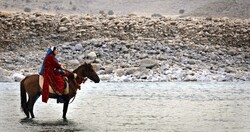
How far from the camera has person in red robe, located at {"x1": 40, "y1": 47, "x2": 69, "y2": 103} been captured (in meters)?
14.7

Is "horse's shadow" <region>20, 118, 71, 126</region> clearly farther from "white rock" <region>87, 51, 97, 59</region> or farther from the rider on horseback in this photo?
"white rock" <region>87, 51, 97, 59</region>

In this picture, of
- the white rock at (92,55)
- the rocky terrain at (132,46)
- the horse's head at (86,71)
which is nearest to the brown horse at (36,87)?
the horse's head at (86,71)

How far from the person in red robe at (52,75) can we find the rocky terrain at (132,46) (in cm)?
1433

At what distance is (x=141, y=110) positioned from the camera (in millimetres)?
17422

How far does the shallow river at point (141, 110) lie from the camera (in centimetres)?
1404

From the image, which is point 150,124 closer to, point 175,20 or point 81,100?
point 81,100

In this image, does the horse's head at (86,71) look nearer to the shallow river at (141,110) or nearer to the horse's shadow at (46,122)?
the shallow river at (141,110)

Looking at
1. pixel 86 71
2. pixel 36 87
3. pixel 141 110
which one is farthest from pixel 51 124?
pixel 141 110

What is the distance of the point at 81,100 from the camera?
66.8 ft

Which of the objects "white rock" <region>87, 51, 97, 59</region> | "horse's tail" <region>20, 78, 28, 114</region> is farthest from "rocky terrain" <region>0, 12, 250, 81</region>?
"horse's tail" <region>20, 78, 28, 114</region>

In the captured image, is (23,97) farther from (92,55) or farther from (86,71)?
(92,55)

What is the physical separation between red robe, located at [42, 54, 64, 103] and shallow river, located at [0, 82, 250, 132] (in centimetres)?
72

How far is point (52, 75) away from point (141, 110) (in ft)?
11.7

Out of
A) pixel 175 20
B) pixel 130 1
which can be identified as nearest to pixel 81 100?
pixel 175 20
